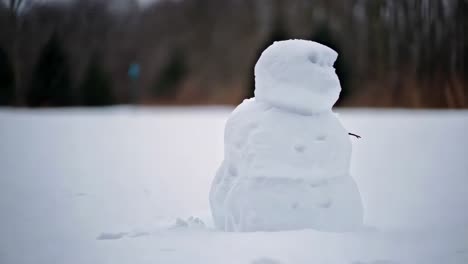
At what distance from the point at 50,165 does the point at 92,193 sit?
2420 mm

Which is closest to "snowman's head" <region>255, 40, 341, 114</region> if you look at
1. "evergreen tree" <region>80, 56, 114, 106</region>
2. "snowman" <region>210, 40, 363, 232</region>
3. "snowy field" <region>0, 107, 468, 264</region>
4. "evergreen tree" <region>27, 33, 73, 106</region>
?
"snowman" <region>210, 40, 363, 232</region>

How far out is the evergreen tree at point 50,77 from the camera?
28703 mm

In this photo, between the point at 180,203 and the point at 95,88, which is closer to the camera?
the point at 180,203

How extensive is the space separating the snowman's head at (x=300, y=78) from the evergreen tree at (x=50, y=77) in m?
27.2

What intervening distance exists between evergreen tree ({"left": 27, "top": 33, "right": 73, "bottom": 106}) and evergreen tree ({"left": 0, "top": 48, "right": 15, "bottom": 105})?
1.30m

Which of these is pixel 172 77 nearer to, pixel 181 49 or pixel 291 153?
pixel 181 49

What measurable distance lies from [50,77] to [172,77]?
7.83m

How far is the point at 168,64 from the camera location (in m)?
32.5

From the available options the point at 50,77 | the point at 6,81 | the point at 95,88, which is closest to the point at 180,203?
the point at 6,81

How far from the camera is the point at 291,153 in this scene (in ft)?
13.2

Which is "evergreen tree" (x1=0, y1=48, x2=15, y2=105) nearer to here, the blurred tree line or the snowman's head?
the blurred tree line

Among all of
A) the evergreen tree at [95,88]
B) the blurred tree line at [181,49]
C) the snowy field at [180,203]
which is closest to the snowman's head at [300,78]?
the snowy field at [180,203]

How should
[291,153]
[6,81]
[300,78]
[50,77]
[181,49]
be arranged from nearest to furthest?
1. [291,153]
2. [300,78]
3. [6,81]
4. [50,77]
5. [181,49]

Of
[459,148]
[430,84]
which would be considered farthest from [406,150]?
[430,84]
